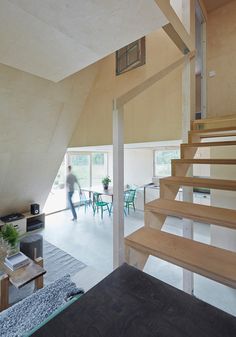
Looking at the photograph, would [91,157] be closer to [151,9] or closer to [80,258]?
[80,258]

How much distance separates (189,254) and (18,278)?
227cm

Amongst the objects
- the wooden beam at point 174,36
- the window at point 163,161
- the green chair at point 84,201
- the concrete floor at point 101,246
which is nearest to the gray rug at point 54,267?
the concrete floor at point 101,246

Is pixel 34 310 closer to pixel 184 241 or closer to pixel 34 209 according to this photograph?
pixel 184 241

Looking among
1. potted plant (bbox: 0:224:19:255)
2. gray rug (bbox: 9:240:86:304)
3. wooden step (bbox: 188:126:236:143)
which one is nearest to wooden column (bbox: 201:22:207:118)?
wooden step (bbox: 188:126:236:143)

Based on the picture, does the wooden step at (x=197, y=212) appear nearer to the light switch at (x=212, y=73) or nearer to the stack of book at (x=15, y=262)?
the stack of book at (x=15, y=262)

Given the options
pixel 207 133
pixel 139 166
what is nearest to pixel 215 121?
pixel 207 133

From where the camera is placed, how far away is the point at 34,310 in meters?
1.61

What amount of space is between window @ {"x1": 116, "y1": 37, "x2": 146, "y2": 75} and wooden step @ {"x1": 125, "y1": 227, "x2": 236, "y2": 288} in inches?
94.0

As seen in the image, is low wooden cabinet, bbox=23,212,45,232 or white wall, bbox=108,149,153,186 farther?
white wall, bbox=108,149,153,186

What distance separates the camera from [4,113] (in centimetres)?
256

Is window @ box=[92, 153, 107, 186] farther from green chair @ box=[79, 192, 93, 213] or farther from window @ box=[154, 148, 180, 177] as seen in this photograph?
window @ box=[154, 148, 180, 177]

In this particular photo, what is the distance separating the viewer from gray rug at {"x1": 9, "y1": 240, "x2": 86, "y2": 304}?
269 cm

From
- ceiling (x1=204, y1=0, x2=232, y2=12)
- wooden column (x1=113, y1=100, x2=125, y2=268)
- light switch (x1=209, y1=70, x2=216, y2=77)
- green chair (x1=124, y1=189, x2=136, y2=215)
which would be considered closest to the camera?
wooden column (x1=113, y1=100, x2=125, y2=268)

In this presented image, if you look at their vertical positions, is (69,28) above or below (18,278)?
above
